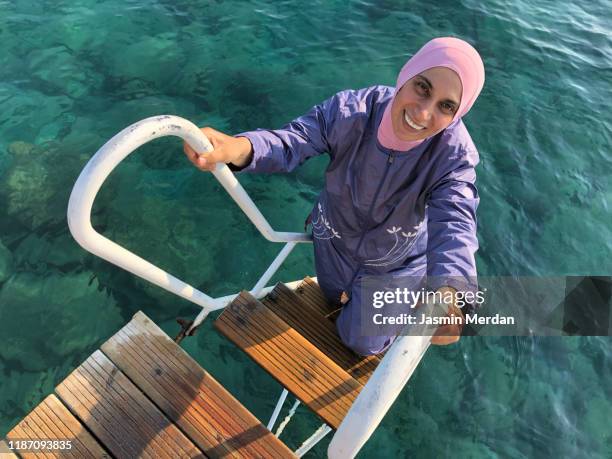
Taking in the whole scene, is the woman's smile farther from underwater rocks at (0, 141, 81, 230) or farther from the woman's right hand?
underwater rocks at (0, 141, 81, 230)

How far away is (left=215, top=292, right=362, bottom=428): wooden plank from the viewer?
7.42 ft

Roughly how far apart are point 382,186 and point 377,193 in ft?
0.17

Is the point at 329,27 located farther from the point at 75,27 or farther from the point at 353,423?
the point at 353,423

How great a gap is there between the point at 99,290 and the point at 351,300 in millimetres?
2607

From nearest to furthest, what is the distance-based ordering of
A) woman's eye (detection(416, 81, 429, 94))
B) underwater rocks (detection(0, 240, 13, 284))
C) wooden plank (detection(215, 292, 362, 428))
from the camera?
woman's eye (detection(416, 81, 429, 94)) → wooden plank (detection(215, 292, 362, 428)) → underwater rocks (detection(0, 240, 13, 284))

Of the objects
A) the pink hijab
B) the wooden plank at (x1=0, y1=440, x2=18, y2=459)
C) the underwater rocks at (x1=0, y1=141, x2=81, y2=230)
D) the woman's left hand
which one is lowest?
the underwater rocks at (x1=0, y1=141, x2=81, y2=230)

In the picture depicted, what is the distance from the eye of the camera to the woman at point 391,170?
1972 millimetres

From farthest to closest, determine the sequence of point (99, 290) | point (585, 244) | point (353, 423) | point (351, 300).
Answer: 1. point (585, 244)
2. point (99, 290)
3. point (351, 300)
4. point (353, 423)

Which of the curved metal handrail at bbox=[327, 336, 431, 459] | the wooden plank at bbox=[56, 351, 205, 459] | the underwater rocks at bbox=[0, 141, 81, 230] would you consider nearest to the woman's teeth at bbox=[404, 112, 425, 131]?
the curved metal handrail at bbox=[327, 336, 431, 459]

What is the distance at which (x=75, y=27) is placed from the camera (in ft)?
22.4

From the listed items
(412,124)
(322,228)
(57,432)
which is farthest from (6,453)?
(412,124)

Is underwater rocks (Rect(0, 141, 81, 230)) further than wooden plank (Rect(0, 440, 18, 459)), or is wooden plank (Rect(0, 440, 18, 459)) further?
underwater rocks (Rect(0, 141, 81, 230))

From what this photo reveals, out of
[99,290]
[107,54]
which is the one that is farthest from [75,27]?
[99,290]

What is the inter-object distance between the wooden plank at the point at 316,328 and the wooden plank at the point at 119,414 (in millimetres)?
961
